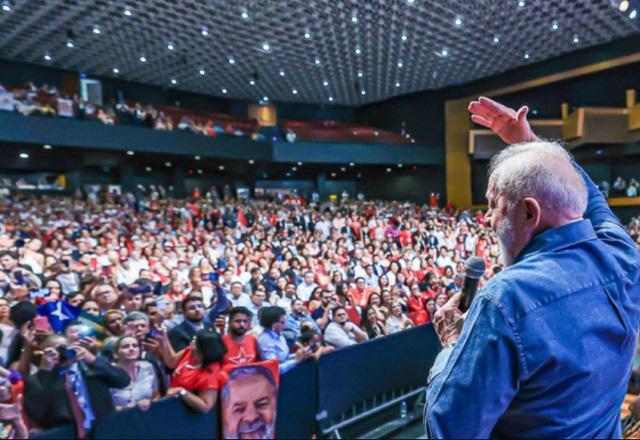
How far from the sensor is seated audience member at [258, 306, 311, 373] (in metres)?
3.50

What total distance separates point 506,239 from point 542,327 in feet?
0.66

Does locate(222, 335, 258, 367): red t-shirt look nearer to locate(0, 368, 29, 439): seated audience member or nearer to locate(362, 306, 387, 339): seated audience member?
locate(0, 368, 29, 439): seated audience member

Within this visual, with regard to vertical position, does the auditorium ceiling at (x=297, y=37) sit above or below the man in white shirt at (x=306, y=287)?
above

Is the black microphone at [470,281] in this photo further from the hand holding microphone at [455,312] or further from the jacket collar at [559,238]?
the jacket collar at [559,238]

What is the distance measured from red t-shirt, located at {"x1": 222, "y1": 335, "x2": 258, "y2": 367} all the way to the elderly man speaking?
258 centimetres

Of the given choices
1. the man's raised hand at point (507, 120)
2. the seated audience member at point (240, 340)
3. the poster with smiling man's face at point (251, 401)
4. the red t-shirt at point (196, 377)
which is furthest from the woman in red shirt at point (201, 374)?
the man's raised hand at point (507, 120)

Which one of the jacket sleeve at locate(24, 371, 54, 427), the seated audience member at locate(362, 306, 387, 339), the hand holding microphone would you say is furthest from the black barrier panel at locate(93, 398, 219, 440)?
the hand holding microphone

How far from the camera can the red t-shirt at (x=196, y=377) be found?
9.66ft

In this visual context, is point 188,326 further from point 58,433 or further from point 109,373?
point 58,433

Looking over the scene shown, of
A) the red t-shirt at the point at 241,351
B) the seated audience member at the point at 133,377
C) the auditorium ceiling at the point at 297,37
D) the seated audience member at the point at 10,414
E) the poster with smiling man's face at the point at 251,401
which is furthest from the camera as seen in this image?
the auditorium ceiling at the point at 297,37

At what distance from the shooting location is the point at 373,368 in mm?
4062

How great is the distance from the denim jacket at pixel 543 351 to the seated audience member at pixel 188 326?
9.54 feet

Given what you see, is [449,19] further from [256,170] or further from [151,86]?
[151,86]

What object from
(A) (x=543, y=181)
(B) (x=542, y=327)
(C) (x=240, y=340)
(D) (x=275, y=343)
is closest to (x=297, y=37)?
(D) (x=275, y=343)
